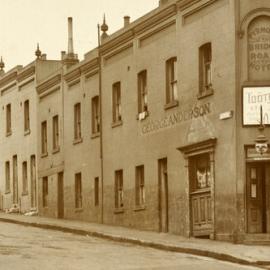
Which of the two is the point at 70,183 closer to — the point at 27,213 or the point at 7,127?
the point at 27,213

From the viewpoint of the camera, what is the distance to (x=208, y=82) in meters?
30.9

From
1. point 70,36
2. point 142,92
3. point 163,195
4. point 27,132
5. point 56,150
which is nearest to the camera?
point 163,195

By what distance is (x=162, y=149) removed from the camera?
3403cm

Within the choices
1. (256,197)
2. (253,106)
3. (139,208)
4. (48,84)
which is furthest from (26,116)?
(256,197)

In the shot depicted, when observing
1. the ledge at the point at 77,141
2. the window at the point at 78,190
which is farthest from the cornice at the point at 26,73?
the window at the point at 78,190

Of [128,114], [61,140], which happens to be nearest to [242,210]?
[128,114]

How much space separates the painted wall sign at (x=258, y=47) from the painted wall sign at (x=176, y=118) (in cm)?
219

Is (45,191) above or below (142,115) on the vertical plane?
below

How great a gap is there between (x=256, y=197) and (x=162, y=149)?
234 inches

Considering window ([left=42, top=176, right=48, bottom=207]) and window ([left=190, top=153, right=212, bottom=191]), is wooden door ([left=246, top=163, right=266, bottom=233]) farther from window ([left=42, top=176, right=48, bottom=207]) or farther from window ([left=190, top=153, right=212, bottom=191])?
window ([left=42, top=176, right=48, bottom=207])

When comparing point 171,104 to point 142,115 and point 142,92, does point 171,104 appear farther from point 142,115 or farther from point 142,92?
point 142,92

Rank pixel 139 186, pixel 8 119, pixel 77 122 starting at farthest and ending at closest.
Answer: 1. pixel 8 119
2. pixel 77 122
3. pixel 139 186

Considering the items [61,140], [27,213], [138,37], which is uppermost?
[138,37]

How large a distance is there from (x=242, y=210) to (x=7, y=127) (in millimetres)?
27885
